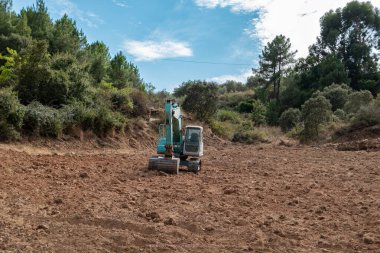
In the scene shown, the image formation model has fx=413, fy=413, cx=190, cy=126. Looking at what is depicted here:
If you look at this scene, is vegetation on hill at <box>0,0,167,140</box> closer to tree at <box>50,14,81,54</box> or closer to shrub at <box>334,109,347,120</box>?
tree at <box>50,14,81,54</box>

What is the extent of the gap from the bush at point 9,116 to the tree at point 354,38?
42.6m

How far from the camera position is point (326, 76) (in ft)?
156

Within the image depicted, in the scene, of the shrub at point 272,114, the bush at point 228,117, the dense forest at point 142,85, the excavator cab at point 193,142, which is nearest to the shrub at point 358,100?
the dense forest at point 142,85

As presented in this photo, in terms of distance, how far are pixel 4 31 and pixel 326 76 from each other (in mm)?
34613

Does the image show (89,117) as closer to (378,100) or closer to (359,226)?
(359,226)

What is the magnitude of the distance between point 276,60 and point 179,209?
5044 cm

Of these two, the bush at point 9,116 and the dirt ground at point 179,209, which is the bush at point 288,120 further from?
A: the bush at point 9,116

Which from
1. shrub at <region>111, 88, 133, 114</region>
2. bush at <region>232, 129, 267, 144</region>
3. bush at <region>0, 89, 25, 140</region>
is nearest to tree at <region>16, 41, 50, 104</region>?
bush at <region>0, 89, 25, 140</region>

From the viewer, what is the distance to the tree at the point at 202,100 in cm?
3209

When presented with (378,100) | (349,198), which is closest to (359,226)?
(349,198)

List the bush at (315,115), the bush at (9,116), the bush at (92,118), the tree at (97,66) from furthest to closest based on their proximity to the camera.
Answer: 1. the tree at (97,66)
2. the bush at (315,115)
3. the bush at (92,118)
4. the bush at (9,116)

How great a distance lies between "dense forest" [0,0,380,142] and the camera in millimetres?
18422

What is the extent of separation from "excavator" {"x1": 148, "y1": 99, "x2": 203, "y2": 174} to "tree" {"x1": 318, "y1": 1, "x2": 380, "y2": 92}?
133 feet

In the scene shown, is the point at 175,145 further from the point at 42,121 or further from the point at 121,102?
the point at 121,102
